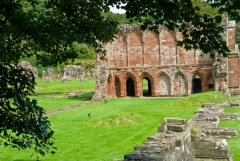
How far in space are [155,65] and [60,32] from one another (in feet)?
90.2

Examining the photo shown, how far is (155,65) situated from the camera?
34.8 metres

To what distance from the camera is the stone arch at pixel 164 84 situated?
34.4 metres

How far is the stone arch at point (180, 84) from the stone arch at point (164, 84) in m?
0.77

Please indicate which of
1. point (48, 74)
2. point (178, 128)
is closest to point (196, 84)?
point (178, 128)

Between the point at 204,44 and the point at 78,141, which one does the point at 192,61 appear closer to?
the point at 78,141

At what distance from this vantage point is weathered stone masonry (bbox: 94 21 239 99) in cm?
3341

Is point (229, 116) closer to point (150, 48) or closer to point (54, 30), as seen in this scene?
point (54, 30)

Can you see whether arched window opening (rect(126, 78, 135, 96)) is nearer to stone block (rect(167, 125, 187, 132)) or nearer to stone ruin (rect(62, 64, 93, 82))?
stone ruin (rect(62, 64, 93, 82))

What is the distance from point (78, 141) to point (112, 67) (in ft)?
→ 70.2

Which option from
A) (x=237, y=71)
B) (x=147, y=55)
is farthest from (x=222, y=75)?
(x=147, y=55)

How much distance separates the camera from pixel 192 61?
3366 centimetres

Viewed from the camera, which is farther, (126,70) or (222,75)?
(126,70)

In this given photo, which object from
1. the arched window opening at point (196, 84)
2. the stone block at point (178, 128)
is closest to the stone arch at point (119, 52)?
the arched window opening at point (196, 84)

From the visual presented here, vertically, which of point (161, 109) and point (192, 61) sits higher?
point (192, 61)
